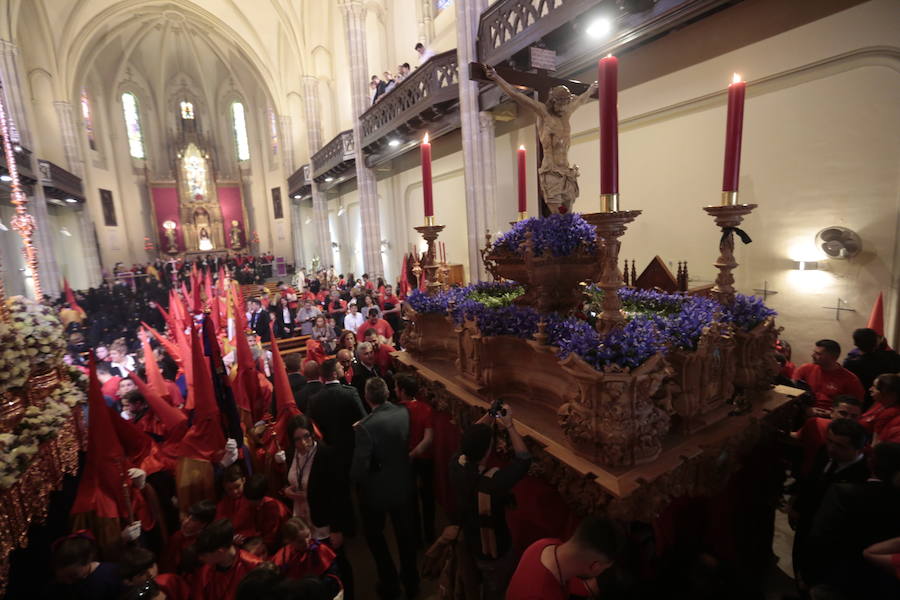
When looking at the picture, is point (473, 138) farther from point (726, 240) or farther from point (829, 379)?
point (829, 379)

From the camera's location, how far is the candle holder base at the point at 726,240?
2.23 meters

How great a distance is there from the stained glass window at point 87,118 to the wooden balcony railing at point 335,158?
1434 centimetres

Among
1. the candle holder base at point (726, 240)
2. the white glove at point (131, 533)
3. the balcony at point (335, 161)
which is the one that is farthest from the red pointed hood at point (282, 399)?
the balcony at point (335, 161)

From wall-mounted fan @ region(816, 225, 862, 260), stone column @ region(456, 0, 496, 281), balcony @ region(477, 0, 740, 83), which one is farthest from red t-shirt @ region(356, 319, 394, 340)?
wall-mounted fan @ region(816, 225, 862, 260)

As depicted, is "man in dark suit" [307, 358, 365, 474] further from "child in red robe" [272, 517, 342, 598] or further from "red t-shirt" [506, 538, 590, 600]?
"red t-shirt" [506, 538, 590, 600]

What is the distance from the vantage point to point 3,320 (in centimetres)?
262

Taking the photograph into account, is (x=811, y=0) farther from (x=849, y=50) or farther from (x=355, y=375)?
(x=355, y=375)

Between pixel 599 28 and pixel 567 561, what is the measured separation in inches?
277

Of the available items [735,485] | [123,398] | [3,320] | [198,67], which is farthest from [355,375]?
[198,67]

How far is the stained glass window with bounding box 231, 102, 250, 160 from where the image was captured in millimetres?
29094

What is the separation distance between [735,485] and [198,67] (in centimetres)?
3501

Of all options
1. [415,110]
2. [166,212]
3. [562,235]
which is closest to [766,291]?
[562,235]

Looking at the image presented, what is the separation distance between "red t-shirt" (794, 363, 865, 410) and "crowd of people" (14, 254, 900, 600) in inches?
0.5

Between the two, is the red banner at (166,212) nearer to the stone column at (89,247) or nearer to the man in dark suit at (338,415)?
the stone column at (89,247)
